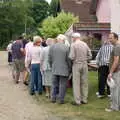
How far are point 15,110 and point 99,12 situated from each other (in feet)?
89.0

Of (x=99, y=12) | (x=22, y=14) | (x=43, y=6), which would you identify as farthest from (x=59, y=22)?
(x=43, y=6)

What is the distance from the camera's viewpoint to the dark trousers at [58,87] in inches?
540

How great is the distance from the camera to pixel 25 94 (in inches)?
636

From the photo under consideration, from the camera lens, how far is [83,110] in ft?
41.3

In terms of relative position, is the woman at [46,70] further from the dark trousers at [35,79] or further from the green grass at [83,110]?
the dark trousers at [35,79]

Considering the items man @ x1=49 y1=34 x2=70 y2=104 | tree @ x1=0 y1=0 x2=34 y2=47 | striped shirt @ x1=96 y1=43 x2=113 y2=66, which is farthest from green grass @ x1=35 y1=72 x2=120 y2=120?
tree @ x1=0 y1=0 x2=34 y2=47

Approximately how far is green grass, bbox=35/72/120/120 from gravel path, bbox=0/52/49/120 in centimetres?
30

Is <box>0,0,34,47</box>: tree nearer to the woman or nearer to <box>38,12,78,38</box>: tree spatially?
<box>38,12,78,38</box>: tree

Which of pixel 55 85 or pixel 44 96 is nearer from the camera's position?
pixel 55 85

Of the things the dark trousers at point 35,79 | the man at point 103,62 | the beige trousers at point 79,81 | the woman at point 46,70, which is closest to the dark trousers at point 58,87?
the beige trousers at point 79,81

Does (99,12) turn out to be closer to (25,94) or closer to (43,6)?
(25,94)

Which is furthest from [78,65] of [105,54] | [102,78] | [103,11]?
[103,11]

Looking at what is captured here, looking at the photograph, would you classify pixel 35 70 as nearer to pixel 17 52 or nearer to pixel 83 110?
pixel 17 52

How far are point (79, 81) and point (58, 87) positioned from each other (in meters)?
0.84
